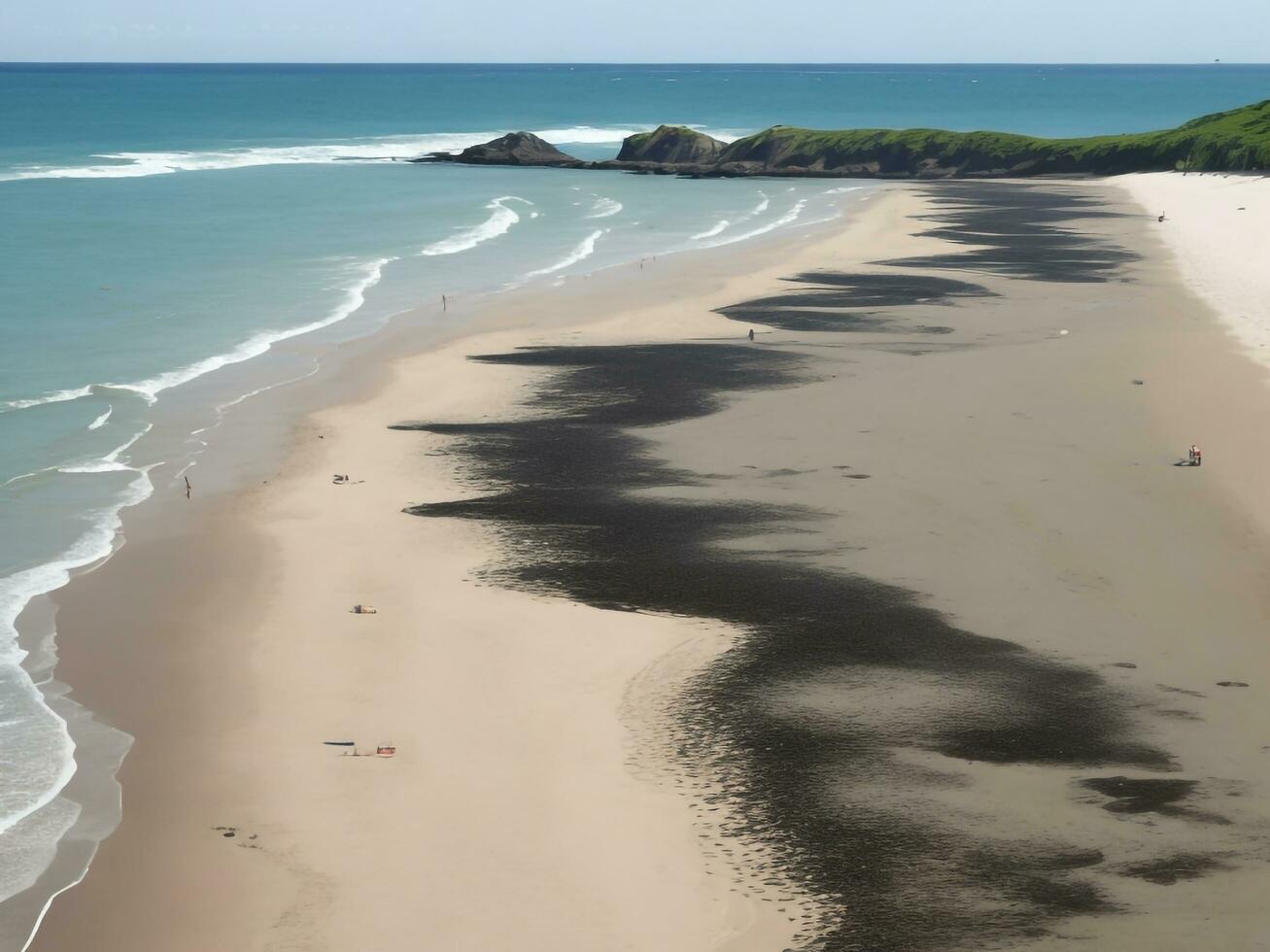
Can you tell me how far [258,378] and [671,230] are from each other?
3677 centimetres

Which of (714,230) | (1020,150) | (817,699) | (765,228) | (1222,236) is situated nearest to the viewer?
(817,699)

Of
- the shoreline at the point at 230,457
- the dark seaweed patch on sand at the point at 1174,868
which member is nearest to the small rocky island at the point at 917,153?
the shoreline at the point at 230,457

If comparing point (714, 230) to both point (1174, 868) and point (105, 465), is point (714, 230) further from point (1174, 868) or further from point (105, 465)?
point (1174, 868)

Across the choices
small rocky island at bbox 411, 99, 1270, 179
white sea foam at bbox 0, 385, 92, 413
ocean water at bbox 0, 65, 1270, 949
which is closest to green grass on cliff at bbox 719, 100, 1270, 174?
small rocky island at bbox 411, 99, 1270, 179

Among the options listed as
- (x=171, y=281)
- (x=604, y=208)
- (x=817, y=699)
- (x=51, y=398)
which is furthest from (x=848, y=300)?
(x=604, y=208)

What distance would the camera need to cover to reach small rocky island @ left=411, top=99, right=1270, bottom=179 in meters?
92.9

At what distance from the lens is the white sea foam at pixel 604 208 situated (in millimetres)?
75312

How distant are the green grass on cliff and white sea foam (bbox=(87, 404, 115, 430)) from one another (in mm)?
71696

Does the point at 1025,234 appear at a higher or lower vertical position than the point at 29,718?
higher

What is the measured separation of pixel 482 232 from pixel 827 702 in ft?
167

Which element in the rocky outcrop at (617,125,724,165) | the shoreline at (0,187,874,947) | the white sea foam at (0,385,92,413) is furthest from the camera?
the rocky outcrop at (617,125,724,165)

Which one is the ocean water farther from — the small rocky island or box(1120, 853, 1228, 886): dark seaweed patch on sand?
box(1120, 853, 1228, 886): dark seaweed patch on sand

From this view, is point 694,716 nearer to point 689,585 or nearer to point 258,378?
point 689,585

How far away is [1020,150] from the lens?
102625 mm
